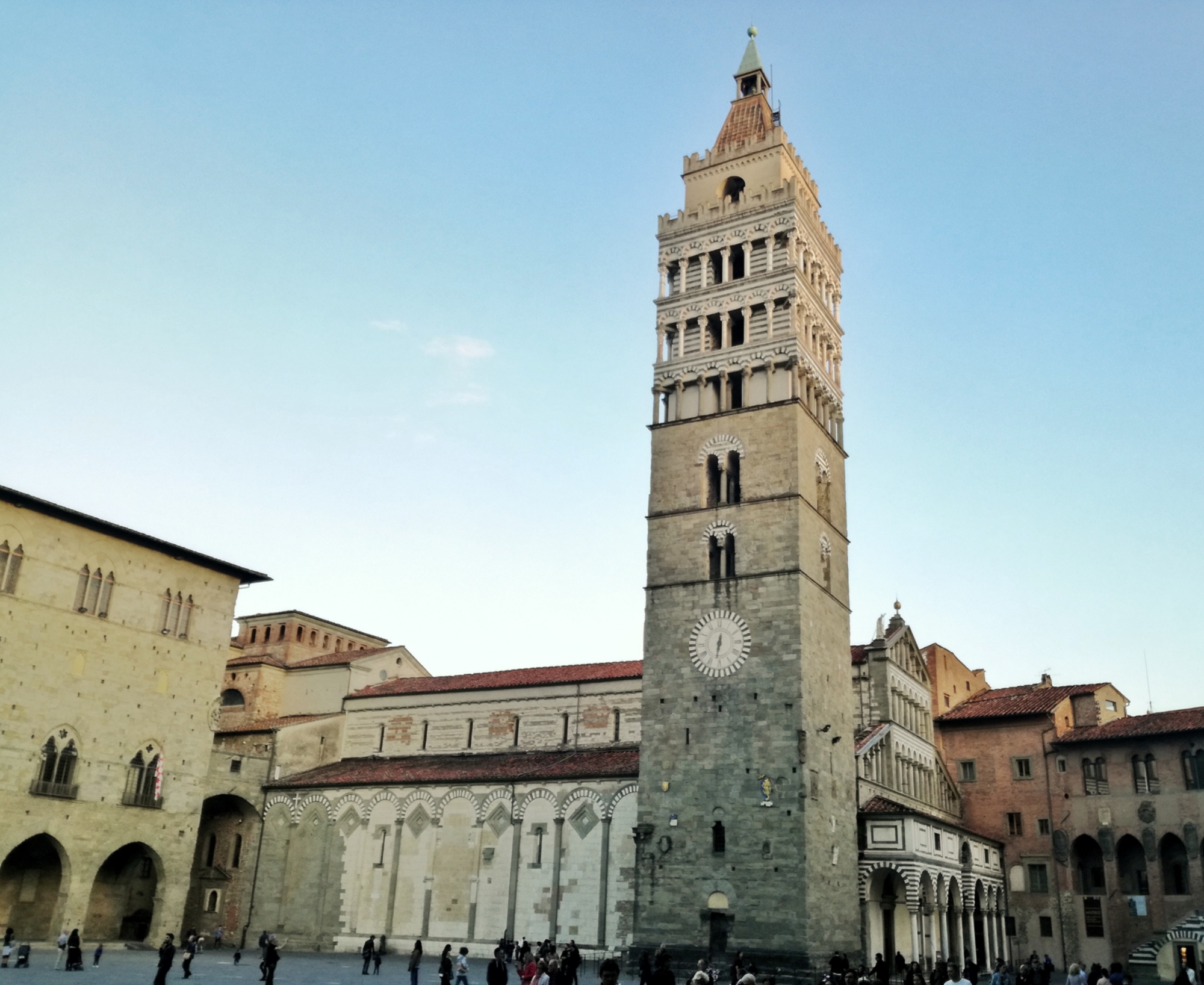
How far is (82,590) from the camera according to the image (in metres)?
35.9

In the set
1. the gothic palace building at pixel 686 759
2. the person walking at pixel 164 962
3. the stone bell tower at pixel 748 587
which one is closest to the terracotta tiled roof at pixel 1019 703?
the gothic palace building at pixel 686 759

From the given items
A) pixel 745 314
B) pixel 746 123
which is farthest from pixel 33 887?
pixel 746 123

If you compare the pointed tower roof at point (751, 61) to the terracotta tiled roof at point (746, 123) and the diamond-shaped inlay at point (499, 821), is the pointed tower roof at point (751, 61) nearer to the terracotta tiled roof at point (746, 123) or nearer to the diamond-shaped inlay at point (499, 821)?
the terracotta tiled roof at point (746, 123)

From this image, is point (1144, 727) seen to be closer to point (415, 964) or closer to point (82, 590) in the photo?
point (415, 964)

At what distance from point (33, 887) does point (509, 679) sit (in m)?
17.5

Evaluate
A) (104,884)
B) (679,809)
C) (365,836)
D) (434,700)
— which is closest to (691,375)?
(679,809)

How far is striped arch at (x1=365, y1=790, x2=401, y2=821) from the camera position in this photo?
129 feet

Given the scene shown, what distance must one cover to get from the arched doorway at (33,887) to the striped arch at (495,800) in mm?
13192

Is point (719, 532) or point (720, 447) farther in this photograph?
point (720, 447)

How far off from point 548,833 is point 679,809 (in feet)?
21.5

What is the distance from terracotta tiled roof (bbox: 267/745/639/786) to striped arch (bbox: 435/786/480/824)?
1.11ft

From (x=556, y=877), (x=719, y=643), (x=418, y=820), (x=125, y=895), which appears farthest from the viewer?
(x=418, y=820)

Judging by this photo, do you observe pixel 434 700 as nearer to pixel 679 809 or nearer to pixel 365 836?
pixel 365 836

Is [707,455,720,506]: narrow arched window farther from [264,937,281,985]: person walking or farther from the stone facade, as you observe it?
the stone facade
